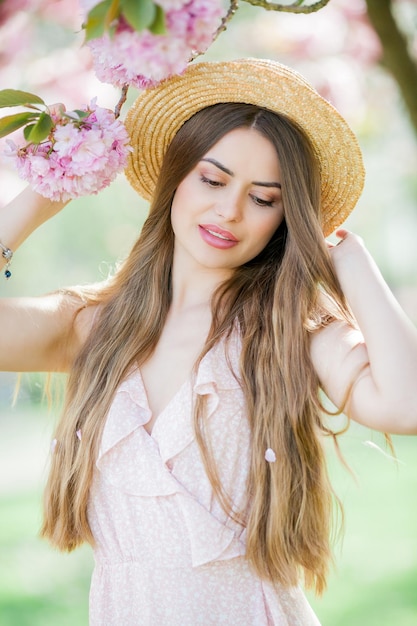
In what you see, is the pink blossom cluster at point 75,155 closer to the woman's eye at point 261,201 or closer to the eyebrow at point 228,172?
the eyebrow at point 228,172

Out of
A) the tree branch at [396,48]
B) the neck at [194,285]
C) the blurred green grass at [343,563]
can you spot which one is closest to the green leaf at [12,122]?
the neck at [194,285]

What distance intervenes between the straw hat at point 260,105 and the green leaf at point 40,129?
58 centimetres

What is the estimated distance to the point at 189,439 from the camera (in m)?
2.01

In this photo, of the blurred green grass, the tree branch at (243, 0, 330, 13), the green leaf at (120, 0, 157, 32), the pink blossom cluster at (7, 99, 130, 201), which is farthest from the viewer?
the blurred green grass

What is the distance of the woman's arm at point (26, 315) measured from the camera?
2.17 metres

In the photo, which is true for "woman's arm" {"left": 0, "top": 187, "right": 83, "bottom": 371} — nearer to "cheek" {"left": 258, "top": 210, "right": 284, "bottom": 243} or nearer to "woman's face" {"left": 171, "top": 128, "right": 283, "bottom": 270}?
"woman's face" {"left": 171, "top": 128, "right": 283, "bottom": 270}

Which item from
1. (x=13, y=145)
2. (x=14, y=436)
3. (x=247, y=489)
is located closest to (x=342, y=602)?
(x=247, y=489)

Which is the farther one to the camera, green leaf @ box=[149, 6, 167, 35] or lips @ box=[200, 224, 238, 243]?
lips @ box=[200, 224, 238, 243]

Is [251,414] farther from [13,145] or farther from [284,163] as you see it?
[13,145]

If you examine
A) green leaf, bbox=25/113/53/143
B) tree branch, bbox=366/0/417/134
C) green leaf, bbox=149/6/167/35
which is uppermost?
tree branch, bbox=366/0/417/134

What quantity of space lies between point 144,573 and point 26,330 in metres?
0.66

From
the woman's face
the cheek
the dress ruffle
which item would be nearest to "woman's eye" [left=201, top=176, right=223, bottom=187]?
the woman's face

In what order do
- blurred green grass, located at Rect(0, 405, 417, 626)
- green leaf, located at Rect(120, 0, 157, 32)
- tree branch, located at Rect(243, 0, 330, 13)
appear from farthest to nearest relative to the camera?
blurred green grass, located at Rect(0, 405, 417, 626) < tree branch, located at Rect(243, 0, 330, 13) < green leaf, located at Rect(120, 0, 157, 32)

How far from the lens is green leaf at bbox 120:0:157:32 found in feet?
3.70
